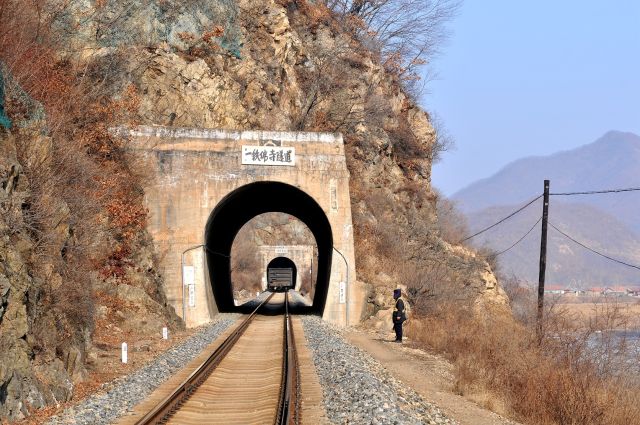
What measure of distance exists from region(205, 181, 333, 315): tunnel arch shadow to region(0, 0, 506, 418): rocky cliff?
224cm

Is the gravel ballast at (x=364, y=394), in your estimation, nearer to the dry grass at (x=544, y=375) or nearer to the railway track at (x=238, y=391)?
the railway track at (x=238, y=391)

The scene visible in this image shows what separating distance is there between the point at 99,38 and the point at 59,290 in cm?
2214

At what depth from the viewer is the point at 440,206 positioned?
59.9 meters

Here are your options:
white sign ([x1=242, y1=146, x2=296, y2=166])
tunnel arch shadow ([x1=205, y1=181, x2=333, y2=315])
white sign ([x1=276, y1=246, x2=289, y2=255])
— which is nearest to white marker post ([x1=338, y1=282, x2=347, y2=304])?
tunnel arch shadow ([x1=205, y1=181, x2=333, y2=315])

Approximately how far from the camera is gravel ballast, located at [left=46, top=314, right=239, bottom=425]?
33.4 ft

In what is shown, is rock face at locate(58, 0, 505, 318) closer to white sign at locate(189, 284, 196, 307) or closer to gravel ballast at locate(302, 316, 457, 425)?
white sign at locate(189, 284, 196, 307)

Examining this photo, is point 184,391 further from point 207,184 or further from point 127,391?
point 207,184

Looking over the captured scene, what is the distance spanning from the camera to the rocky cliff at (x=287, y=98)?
28.9m

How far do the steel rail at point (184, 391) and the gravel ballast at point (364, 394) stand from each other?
230 cm

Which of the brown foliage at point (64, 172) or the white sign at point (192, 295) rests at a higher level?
the brown foliage at point (64, 172)

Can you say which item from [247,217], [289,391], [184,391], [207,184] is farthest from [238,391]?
[247,217]

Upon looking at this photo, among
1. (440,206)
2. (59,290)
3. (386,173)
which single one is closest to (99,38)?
(386,173)

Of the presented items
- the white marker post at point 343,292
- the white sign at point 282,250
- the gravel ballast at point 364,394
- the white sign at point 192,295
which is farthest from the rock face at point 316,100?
the white sign at point 282,250

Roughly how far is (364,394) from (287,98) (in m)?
30.1
